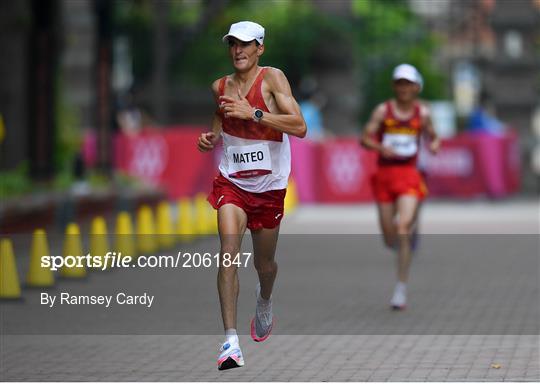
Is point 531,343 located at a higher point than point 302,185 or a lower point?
higher

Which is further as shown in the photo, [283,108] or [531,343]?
[531,343]

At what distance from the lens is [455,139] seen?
94.8 ft

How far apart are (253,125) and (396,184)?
4.13m

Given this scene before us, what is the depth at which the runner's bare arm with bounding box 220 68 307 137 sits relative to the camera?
881 centimetres

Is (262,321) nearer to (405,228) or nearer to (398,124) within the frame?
(405,228)

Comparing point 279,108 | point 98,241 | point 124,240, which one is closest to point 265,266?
point 279,108

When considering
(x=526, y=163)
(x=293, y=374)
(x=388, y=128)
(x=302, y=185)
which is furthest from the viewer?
(x=526, y=163)

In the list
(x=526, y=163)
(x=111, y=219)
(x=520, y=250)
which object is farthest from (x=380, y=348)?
(x=526, y=163)

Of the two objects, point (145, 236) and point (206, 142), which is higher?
point (206, 142)

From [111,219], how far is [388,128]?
8285mm

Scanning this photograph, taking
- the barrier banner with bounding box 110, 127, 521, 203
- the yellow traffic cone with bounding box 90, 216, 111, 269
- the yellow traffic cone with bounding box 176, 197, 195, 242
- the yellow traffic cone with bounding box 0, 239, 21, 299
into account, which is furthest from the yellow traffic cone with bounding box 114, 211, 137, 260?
the barrier banner with bounding box 110, 127, 521, 203

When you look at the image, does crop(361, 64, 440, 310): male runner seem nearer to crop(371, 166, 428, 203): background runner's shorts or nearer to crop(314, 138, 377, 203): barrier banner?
crop(371, 166, 428, 203): background runner's shorts

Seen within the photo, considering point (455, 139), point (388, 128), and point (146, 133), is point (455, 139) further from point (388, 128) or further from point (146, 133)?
point (388, 128)

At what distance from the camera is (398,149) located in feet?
43.4
